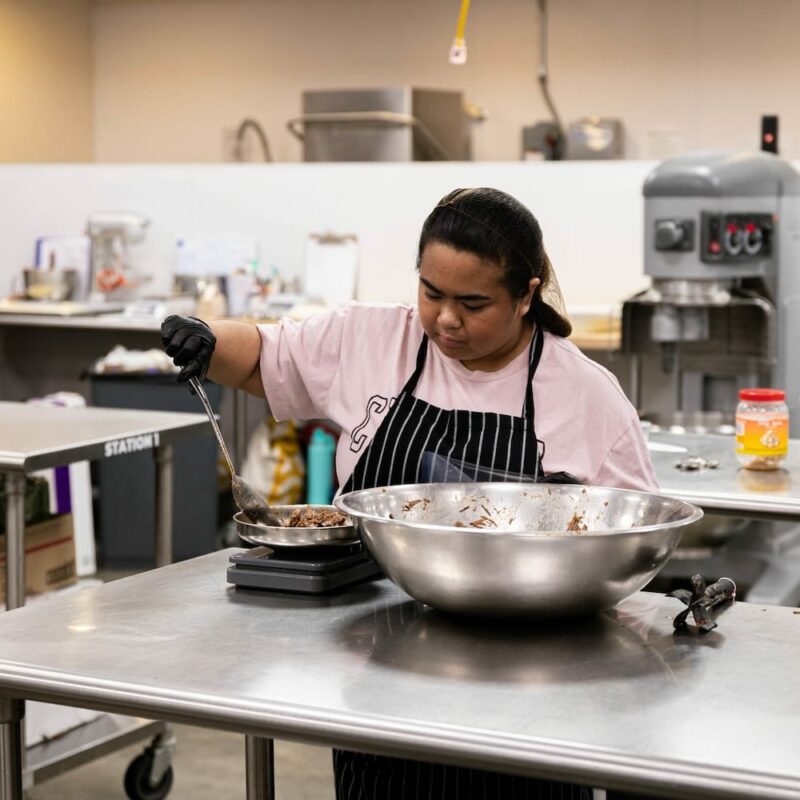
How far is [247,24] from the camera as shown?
29.3 feet

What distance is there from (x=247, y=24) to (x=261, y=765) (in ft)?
25.1

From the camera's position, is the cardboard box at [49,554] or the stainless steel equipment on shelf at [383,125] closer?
the cardboard box at [49,554]

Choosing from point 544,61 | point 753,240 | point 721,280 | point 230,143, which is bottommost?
point 721,280

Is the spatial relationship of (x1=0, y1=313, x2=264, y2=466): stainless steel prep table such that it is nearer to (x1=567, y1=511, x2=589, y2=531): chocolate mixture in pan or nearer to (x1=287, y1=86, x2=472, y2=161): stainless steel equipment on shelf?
(x1=287, y1=86, x2=472, y2=161): stainless steel equipment on shelf

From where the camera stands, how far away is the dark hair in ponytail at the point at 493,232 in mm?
2029

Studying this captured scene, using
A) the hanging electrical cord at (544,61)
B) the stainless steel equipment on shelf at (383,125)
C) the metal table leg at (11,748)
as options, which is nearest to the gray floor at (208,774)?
the metal table leg at (11,748)

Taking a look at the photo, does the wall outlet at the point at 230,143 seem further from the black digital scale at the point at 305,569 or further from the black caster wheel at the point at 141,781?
the black digital scale at the point at 305,569

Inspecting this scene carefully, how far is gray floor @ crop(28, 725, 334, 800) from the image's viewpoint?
3.45 metres

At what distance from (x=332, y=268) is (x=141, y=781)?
10.2ft

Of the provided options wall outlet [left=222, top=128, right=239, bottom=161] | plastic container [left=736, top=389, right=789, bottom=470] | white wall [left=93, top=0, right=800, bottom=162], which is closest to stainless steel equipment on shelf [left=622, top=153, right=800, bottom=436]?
plastic container [left=736, top=389, right=789, bottom=470]

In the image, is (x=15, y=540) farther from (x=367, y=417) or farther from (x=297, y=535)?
(x=297, y=535)

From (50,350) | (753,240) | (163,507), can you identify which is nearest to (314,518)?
(163,507)

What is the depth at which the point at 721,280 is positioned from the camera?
3916 millimetres

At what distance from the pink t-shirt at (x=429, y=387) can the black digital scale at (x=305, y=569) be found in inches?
10.1
